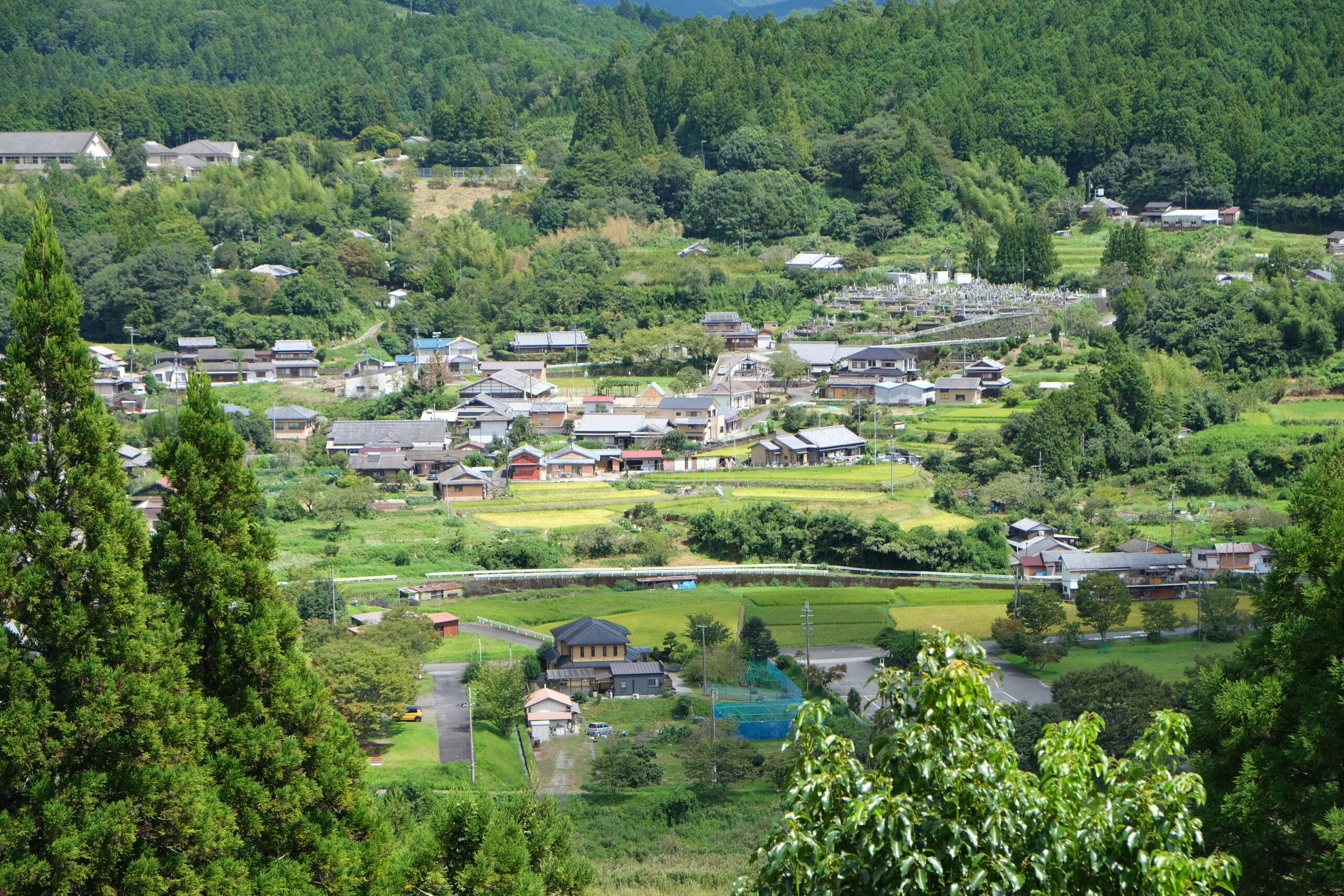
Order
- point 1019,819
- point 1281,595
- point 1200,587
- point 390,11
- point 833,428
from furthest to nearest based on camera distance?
point 390,11 → point 833,428 → point 1200,587 → point 1281,595 → point 1019,819

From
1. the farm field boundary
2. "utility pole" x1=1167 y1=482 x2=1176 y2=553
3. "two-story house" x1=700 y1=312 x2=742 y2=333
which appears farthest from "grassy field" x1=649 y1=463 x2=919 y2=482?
"two-story house" x1=700 y1=312 x2=742 y2=333

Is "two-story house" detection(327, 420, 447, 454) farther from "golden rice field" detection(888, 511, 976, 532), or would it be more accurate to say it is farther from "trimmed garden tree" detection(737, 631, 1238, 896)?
"trimmed garden tree" detection(737, 631, 1238, 896)

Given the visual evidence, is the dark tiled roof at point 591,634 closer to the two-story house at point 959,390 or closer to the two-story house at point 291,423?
the two-story house at point 291,423

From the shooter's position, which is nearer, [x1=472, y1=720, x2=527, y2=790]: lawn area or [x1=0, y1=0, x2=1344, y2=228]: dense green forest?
[x1=472, y1=720, x2=527, y2=790]: lawn area

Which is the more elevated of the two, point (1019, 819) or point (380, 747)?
point (1019, 819)

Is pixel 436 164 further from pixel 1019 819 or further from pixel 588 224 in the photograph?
pixel 1019 819

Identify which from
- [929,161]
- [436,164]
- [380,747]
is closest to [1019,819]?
[380,747]

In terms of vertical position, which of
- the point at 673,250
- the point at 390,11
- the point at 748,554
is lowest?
the point at 748,554
